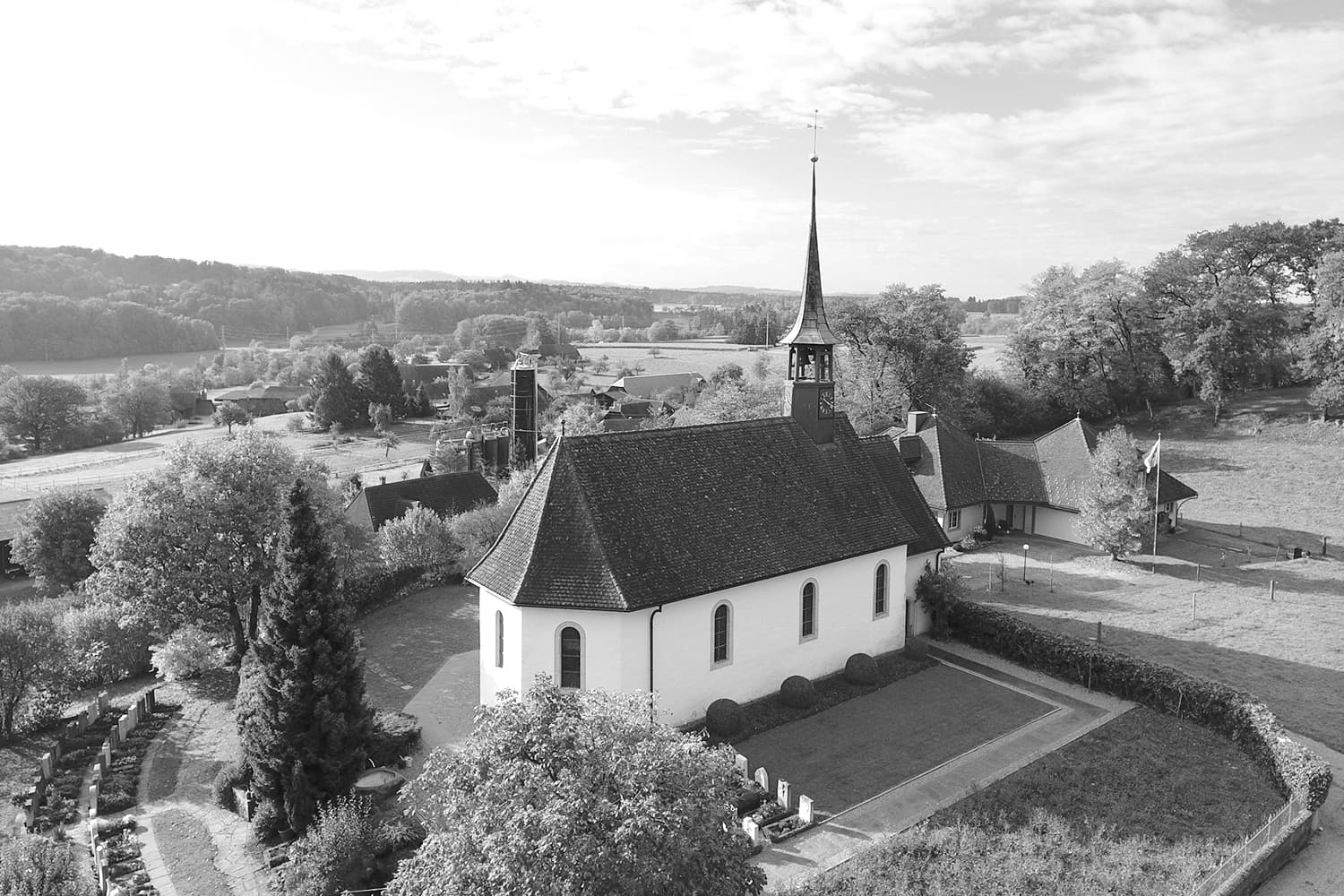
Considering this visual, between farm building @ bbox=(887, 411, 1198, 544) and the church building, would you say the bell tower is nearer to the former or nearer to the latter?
the church building

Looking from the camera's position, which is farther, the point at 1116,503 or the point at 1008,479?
the point at 1008,479

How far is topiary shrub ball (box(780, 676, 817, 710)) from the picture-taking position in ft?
83.3

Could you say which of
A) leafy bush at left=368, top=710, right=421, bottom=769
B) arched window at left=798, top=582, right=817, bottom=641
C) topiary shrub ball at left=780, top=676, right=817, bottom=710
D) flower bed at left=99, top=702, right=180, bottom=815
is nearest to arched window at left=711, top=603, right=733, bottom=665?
Result: topiary shrub ball at left=780, top=676, right=817, bottom=710

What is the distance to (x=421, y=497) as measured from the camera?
4691cm

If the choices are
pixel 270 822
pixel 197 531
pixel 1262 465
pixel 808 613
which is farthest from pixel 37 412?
pixel 1262 465

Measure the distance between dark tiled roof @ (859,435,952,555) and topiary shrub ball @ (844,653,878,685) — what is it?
16.4 ft

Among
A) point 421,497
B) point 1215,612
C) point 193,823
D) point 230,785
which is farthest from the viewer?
point 421,497

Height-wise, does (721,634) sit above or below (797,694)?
above

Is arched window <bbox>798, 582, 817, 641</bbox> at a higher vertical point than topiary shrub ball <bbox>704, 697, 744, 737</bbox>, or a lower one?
higher

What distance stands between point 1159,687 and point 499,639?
19.6 metres

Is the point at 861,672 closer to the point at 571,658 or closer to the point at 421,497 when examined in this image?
the point at 571,658

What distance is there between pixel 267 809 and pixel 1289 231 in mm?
77640

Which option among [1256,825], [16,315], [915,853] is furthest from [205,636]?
[16,315]

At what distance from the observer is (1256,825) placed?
64.4 feet
